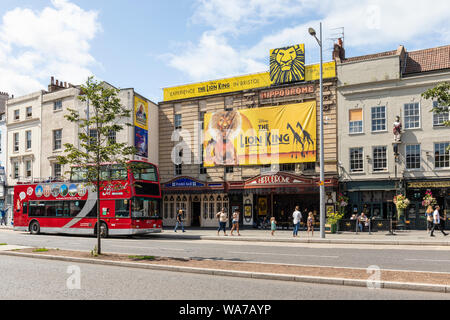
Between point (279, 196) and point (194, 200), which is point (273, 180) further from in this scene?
point (194, 200)

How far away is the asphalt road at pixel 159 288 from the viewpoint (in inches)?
305

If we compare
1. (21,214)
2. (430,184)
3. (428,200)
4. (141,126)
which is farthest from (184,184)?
(430,184)

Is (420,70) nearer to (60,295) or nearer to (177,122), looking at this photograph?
(177,122)

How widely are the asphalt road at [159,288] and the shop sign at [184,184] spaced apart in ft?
69.6

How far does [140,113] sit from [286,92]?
12.9m

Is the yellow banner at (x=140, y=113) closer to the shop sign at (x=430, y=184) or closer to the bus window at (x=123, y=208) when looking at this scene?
the bus window at (x=123, y=208)

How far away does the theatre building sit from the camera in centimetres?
2939

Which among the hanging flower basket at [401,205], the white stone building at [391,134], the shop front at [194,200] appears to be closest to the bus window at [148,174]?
the shop front at [194,200]

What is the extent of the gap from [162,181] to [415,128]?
21.3 m

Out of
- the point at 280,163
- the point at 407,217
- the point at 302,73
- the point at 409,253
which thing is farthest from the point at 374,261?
the point at 302,73

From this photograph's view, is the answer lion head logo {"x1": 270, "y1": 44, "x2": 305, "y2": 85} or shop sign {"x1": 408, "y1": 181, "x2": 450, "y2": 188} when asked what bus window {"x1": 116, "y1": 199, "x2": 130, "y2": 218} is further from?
shop sign {"x1": 408, "y1": 181, "x2": 450, "y2": 188}
